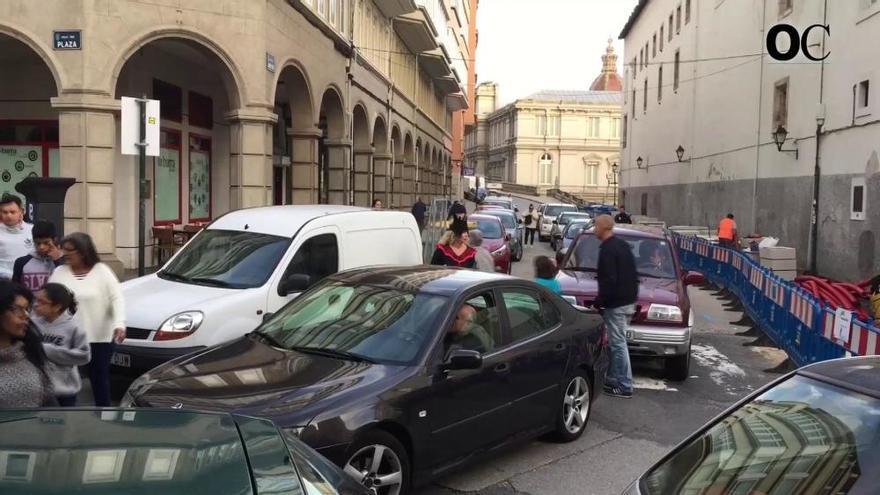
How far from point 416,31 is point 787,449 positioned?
107 ft

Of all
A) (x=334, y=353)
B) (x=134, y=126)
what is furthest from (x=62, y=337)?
(x=134, y=126)

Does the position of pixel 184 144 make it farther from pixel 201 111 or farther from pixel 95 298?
pixel 95 298

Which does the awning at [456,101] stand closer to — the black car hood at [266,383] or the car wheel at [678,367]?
the car wheel at [678,367]

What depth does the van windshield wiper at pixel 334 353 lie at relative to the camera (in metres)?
4.91

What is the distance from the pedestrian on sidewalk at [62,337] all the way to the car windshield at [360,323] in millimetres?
1280

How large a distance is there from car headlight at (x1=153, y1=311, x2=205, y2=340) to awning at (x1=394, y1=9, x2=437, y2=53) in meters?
26.3

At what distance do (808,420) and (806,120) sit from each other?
21887 millimetres

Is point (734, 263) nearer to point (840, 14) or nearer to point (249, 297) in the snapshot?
point (840, 14)

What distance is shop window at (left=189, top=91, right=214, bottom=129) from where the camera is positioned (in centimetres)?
1883

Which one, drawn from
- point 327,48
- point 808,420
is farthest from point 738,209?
point 808,420

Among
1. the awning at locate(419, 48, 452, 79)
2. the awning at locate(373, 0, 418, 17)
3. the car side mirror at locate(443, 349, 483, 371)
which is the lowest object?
the car side mirror at locate(443, 349, 483, 371)

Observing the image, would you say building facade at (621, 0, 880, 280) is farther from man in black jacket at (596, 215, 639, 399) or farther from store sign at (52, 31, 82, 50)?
store sign at (52, 31, 82, 50)

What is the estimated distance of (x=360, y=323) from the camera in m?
5.34

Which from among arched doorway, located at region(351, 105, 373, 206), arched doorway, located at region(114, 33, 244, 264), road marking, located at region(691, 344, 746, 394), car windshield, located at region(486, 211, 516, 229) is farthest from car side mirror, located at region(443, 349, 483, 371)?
arched doorway, located at region(351, 105, 373, 206)
